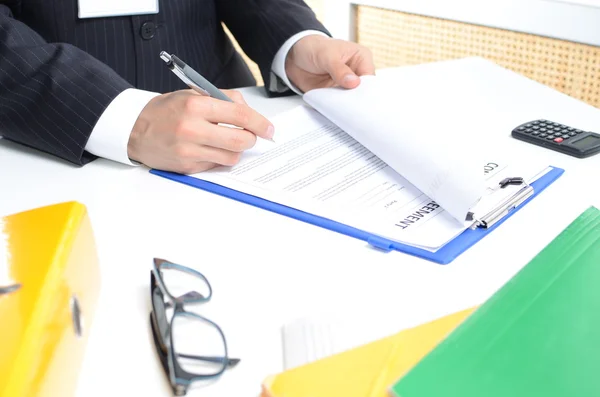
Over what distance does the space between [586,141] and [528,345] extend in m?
0.50

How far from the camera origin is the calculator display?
32.6 inches

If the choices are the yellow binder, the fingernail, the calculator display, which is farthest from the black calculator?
the yellow binder

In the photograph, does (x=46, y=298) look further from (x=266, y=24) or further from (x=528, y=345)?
(x=266, y=24)

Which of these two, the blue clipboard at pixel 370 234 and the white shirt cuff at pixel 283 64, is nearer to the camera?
the blue clipboard at pixel 370 234

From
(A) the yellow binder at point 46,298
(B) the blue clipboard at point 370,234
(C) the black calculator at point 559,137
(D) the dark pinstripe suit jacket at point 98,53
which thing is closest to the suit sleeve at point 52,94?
(D) the dark pinstripe suit jacket at point 98,53

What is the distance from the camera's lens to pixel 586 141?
839 millimetres

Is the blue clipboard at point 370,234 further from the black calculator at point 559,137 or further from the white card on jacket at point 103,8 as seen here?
the white card on jacket at point 103,8

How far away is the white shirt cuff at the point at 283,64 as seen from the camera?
3.46 ft

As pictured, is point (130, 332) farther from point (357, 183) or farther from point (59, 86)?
point (59, 86)

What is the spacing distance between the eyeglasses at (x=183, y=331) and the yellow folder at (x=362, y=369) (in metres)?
0.07

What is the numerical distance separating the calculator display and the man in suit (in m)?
0.30

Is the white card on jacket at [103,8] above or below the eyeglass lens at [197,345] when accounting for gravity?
above

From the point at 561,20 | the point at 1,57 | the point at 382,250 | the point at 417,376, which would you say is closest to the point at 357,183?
the point at 382,250

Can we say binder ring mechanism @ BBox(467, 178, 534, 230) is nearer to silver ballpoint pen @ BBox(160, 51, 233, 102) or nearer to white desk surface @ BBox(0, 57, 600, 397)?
white desk surface @ BBox(0, 57, 600, 397)
